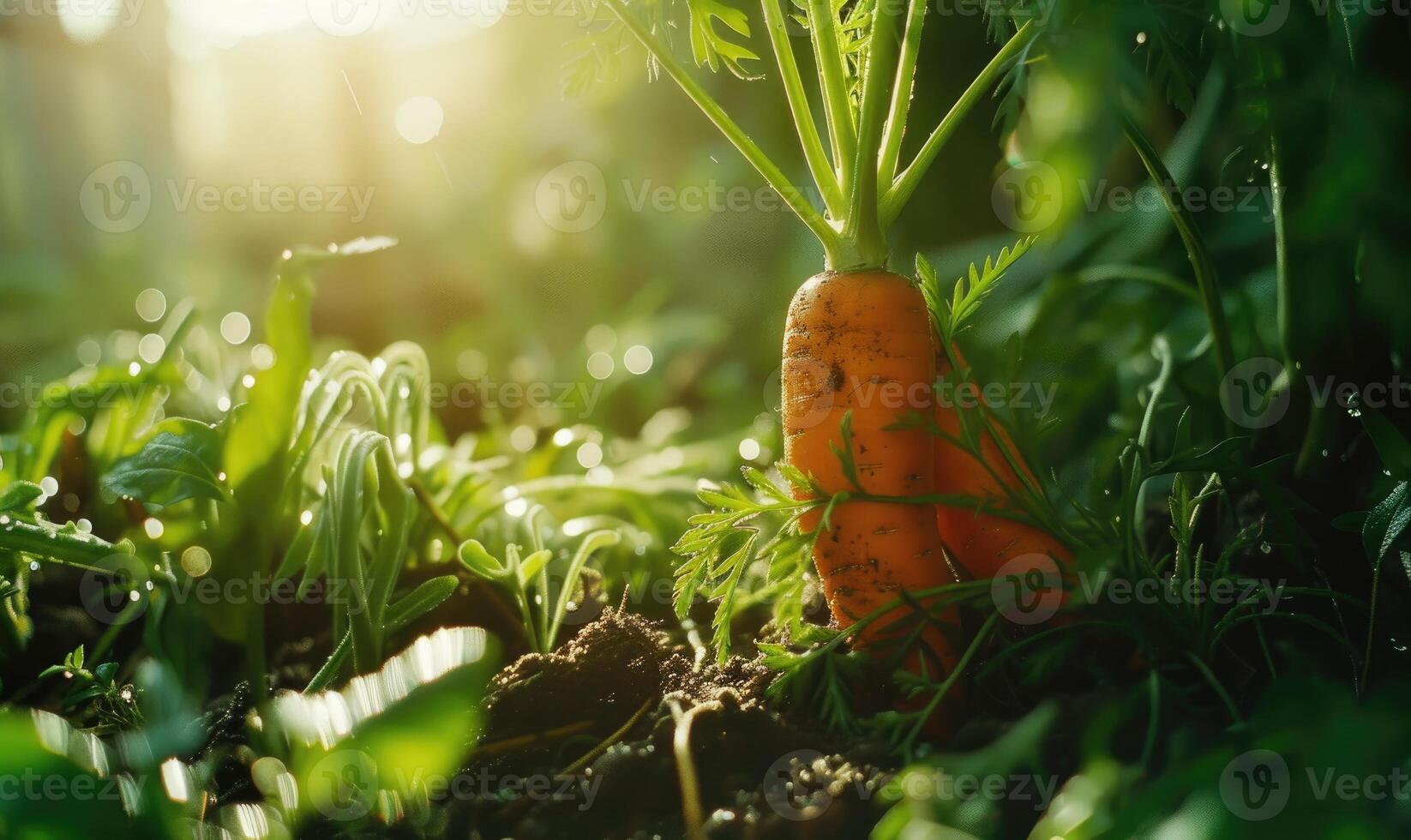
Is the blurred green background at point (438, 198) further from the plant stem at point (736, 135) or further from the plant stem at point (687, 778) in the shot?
the plant stem at point (687, 778)

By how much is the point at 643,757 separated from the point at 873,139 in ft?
1.53

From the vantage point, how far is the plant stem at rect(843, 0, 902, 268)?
25.8 inches

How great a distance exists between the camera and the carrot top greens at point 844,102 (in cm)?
66

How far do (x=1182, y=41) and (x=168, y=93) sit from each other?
10.3 feet

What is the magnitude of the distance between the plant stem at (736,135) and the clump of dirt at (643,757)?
34cm

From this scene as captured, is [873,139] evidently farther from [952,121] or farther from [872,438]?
[872,438]

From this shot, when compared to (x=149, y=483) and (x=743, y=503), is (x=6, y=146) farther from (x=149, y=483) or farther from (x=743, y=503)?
(x=743, y=503)

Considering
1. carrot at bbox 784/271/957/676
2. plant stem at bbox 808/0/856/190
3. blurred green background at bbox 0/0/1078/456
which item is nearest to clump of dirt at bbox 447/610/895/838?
carrot at bbox 784/271/957/676

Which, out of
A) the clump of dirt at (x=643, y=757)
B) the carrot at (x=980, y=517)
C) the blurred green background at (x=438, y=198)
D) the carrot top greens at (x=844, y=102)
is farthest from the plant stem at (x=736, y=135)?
the blurred green background at (x=438, y=198)

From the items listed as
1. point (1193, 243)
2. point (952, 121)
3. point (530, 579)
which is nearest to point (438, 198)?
point (530, 579)

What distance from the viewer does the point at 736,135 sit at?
0.69 m

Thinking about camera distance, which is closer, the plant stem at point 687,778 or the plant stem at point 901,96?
the plant stem at point 687,778

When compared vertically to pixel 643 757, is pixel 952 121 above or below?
above

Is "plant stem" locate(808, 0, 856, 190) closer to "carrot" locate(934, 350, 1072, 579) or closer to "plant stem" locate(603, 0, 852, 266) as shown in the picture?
"plant stem" locate(603, 0, 852, 266)
